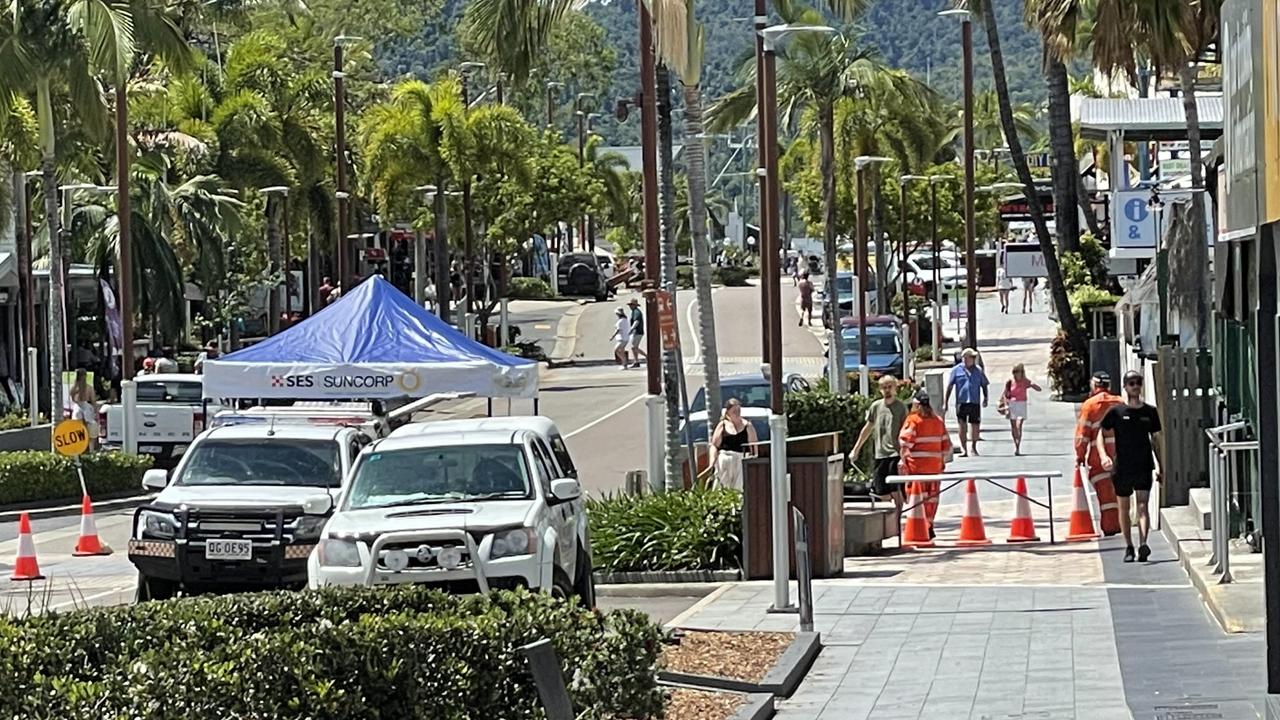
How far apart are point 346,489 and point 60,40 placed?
19281 mm

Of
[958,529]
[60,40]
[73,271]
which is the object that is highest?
[60,40]

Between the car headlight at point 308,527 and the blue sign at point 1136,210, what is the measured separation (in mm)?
20738

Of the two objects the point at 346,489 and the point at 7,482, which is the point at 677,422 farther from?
the point at 7,482

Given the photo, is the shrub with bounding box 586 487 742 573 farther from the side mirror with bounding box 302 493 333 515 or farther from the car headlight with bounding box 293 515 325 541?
the side mirror with bounding box 302 493 333 515

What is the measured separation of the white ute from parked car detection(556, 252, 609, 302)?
68.9 metres

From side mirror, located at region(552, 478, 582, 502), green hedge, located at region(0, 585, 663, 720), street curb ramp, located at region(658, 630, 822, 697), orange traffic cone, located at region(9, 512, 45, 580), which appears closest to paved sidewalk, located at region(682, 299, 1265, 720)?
street curb ramp, located at region(658, 630, 822, 697)

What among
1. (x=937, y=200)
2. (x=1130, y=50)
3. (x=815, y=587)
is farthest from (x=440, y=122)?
(x=815, y=587)

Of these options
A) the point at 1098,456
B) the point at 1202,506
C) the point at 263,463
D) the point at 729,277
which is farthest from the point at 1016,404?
the point at 729,277

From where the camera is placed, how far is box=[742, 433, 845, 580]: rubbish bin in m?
19.0

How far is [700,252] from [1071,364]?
2114 centimetres

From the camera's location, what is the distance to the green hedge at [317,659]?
875 cm

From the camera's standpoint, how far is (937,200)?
7250 centimetres

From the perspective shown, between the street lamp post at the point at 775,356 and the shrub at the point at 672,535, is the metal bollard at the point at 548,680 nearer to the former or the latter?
the street lamp post at the point at 775,356

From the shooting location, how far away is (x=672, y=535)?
20.1m
